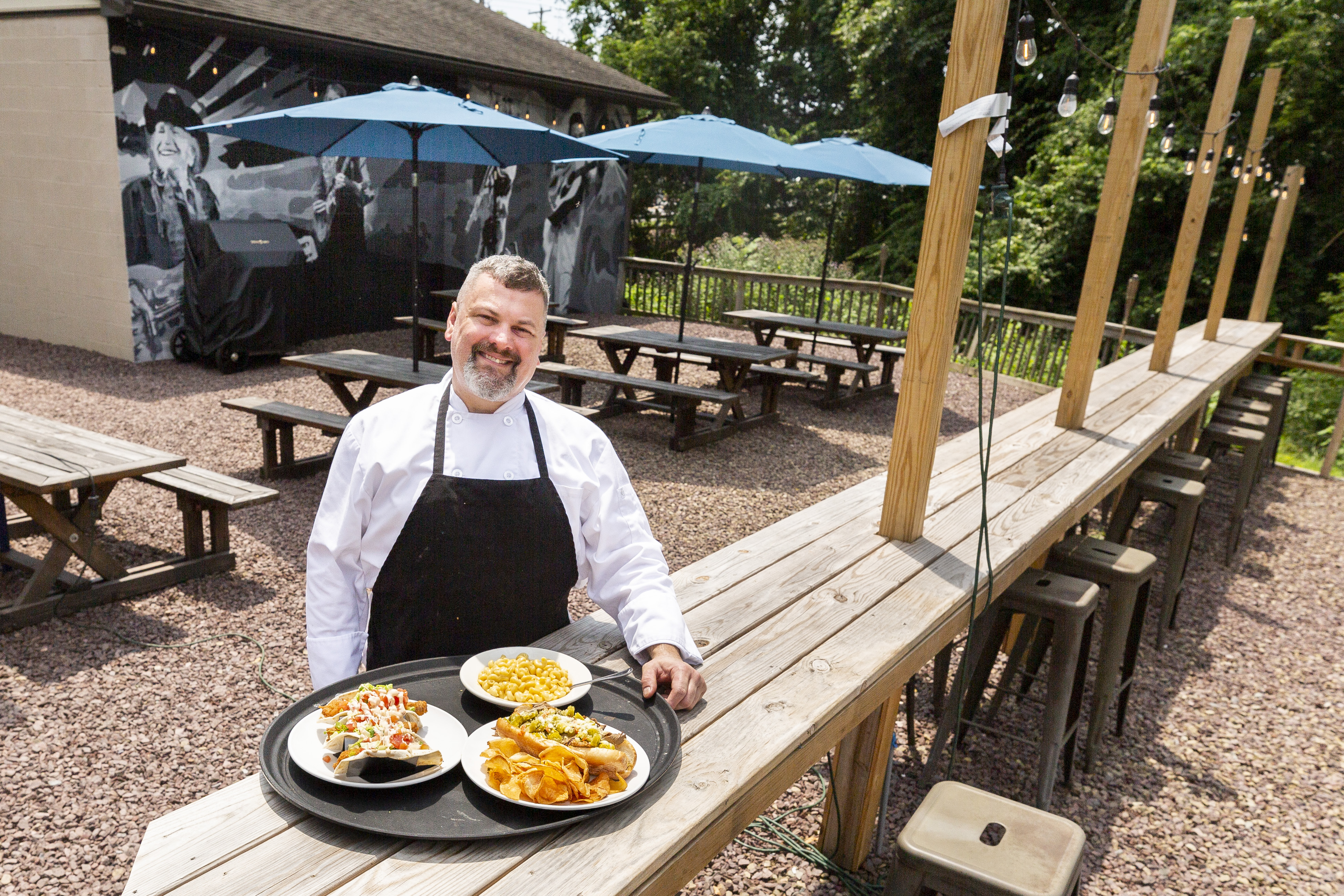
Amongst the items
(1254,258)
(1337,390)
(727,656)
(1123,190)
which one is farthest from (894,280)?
(727,656)

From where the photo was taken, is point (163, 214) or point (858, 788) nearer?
point (858, 788)

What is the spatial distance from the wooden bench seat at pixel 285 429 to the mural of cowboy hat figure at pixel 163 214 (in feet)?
12.3

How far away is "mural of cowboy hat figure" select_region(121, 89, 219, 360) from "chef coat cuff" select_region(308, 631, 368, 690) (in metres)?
8.66

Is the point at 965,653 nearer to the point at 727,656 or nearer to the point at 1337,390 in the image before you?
the point at 727,656

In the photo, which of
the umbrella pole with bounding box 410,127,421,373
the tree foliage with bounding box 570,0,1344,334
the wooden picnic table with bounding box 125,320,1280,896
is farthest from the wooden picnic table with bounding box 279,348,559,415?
the tree foliage with bounding box 570,0,1344,334

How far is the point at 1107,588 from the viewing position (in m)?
3.98

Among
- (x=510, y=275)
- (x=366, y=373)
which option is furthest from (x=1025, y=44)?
(x=366, y=373)

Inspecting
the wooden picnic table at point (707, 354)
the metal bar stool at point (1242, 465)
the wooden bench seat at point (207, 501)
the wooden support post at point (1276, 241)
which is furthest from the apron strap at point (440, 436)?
the wooden support post at point (1276, 241)

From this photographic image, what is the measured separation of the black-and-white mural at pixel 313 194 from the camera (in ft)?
30.0

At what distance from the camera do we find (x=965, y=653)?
2.89 meters

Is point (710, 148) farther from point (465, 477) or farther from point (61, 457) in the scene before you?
point (465, 477)

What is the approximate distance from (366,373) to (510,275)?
4697 millimetres

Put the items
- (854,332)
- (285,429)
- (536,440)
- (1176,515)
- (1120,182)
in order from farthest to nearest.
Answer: (854,332), (285,429), (1176,515), (1120,182), (536,440)

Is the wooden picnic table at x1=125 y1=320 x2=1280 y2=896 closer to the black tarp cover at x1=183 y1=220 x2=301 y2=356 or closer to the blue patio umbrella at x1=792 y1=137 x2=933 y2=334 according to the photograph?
the blue patio umbrella at x1=792 y1=137 x2=933 y2=334
